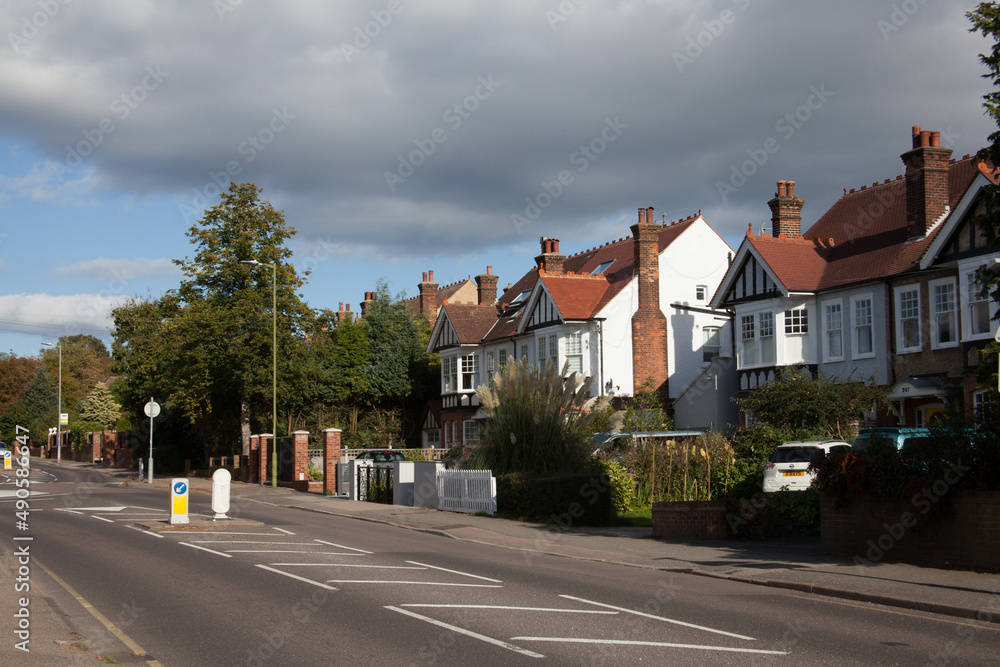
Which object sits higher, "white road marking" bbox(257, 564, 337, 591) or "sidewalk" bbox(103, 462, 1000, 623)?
"white road marking" bbox(257, 564, 337, 591)

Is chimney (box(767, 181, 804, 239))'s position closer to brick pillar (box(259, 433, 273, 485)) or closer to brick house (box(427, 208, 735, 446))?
brick house (box(427, 208, 735, 446))

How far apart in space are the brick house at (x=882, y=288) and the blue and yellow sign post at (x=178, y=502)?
63.2ft

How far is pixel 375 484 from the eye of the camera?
1109 inches

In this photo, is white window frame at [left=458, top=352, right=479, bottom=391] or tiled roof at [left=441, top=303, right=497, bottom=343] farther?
white window frame at [left=458, top=352, right=479, bottom=391]

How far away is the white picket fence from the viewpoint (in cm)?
2230

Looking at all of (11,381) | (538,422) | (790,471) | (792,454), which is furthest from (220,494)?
(11,381)

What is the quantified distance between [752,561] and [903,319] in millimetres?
15899

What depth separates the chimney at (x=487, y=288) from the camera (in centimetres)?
5434

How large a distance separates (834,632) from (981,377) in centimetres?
746

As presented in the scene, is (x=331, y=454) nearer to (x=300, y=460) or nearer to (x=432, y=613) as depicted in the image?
(x=300, y=460)

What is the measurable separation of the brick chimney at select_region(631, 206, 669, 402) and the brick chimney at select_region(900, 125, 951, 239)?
519 inches

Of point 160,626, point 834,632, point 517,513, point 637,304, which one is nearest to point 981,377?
point 834,632

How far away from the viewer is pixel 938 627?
30.8 ft

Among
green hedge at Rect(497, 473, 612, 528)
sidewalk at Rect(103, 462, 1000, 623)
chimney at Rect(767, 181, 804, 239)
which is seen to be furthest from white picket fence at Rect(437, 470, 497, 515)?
chimney at Rect(767, 181, 804, 239)
